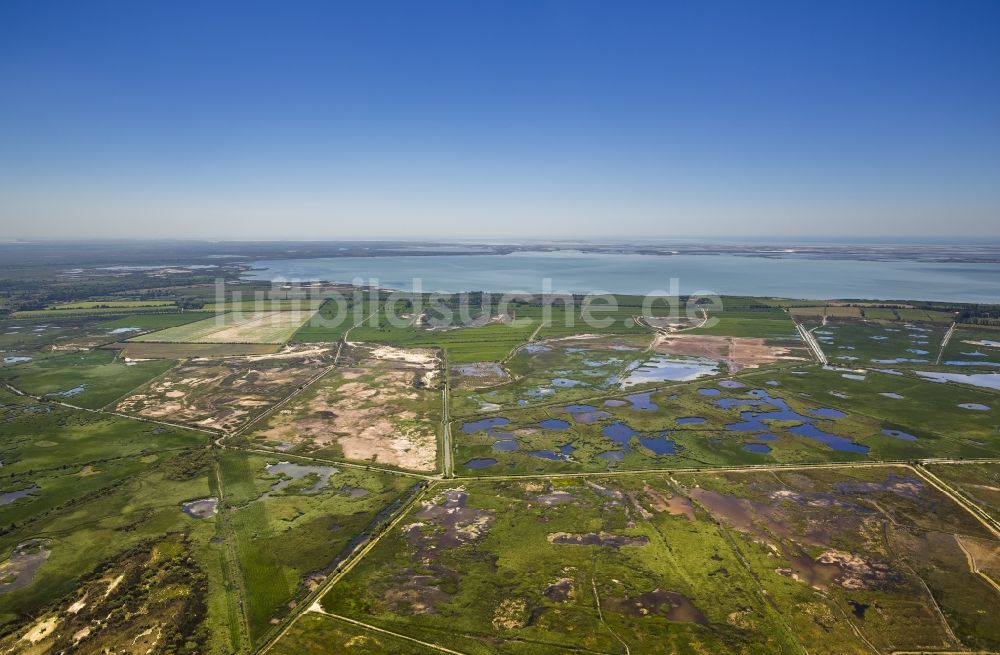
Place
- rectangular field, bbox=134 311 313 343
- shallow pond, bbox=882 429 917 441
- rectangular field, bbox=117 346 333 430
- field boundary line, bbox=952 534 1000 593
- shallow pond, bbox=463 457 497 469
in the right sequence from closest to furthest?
field boundary line, bbox=952 534 1000 593 < shallow pond, bbox=463 457 497 469 < shallow pond, bbox=882 429 917 441 < rectangular field, bbox=117 346 333 430 < rectangular field, bbox=134 311 313 343

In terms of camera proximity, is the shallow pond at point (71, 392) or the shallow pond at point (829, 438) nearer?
the shallow pond at point (829, 438)

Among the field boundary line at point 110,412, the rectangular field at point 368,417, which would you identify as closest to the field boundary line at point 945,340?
the rectangular field at point 368,417

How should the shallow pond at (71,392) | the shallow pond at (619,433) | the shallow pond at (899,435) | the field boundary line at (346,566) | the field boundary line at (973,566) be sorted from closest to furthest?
the field boundary line at (346,566) < the field boundary line at (973,566) < the shallow pond at (899,435) < the shallow pond at (619,433) < the shallow pond at (71,392)

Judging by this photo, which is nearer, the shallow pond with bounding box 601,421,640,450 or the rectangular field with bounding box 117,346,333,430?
the shallow pond with bounding box 601,421,640,450

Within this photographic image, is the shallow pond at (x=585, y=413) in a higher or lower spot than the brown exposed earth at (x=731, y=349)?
lower

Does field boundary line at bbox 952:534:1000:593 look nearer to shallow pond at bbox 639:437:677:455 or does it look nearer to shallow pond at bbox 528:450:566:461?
shallow pond at bbox 639:437:677:455

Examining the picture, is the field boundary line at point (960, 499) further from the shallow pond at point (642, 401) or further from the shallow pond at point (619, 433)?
the shallow pond at point (642, 401)

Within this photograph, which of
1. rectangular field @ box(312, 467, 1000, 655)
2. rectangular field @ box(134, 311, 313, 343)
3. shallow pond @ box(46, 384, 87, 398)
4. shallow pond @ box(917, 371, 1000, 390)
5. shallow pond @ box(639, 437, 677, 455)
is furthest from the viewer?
rectangular field @ box(134, 311, 313, 343)

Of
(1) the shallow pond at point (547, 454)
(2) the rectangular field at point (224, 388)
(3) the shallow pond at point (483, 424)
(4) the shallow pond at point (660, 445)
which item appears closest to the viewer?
(1) the shallow pond at point (547, 454)

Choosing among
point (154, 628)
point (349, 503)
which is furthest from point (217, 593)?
point (349, 503)

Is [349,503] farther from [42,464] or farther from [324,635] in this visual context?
[42,464]

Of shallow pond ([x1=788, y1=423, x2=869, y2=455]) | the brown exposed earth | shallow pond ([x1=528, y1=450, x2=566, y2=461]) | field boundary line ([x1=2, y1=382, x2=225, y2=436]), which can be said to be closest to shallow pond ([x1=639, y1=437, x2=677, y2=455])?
shallow pond ([x1=528, y1=450, x2=566, y2=461])
